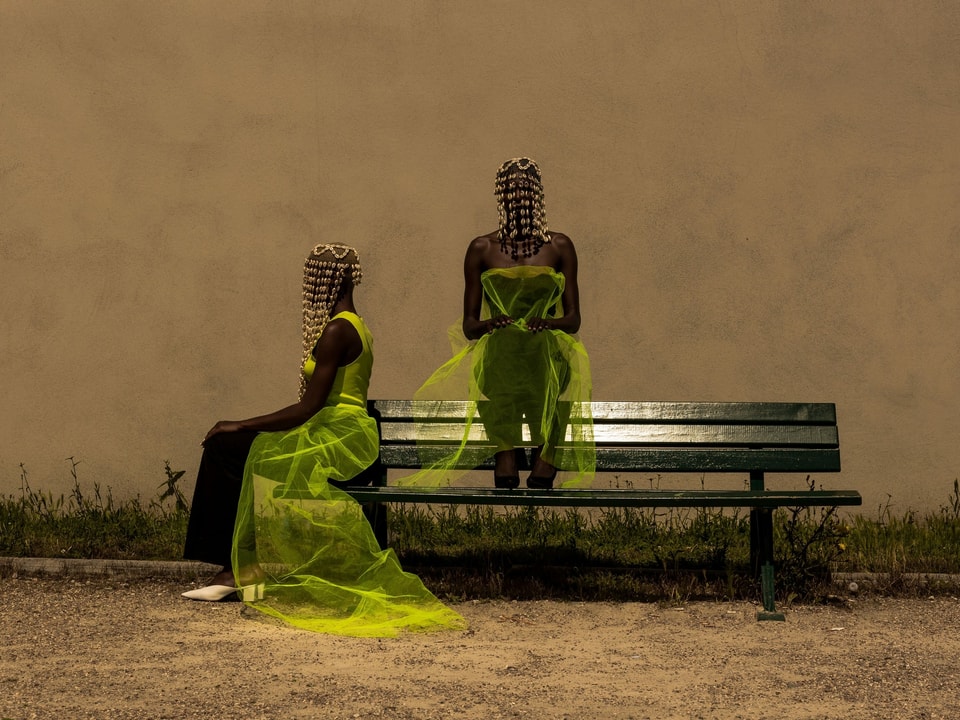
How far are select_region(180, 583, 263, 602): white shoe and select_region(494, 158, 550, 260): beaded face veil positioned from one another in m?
1.85

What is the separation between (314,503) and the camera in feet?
15.7

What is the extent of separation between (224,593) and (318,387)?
101cm

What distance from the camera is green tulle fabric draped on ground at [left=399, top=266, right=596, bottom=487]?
4.99 meters

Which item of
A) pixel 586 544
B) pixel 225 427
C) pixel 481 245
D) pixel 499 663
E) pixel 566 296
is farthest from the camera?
pixel 586 544

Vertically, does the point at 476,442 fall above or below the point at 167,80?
below

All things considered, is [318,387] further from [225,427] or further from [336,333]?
[225,427]

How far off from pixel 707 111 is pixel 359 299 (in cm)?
217

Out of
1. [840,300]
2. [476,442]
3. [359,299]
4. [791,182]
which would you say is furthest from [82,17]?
[840,300]

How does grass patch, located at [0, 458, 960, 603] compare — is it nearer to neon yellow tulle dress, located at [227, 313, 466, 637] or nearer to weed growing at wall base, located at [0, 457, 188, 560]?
weed growing at wall base, located at [0, 457, 188, 560]

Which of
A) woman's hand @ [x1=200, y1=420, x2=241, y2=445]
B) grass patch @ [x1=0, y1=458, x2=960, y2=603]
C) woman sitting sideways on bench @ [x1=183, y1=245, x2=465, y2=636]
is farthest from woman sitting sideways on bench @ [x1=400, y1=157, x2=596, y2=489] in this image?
woman's hand @ [x1=200, y1=420, x2=241, y2=445]

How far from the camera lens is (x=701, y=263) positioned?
6.20 m

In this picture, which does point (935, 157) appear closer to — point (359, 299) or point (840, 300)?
point (840, 300)

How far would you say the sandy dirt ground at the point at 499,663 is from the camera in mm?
3543

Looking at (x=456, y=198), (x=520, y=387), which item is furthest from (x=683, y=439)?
(x=456, y=198)
